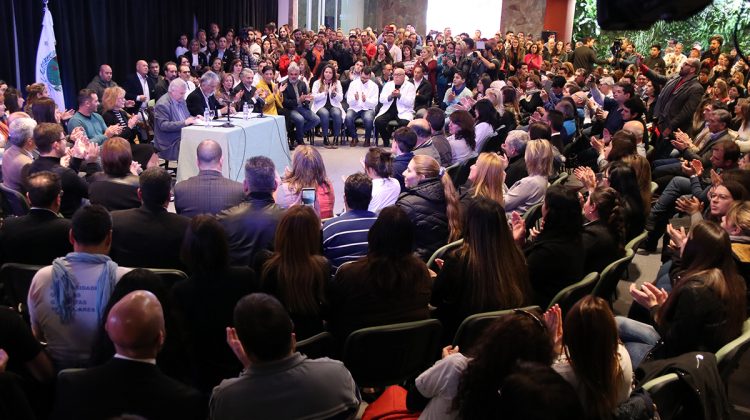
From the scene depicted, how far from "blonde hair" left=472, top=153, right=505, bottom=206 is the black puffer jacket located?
0.44 m

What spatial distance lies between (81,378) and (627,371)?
1705 millimetres

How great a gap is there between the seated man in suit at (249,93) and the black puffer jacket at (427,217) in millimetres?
4278

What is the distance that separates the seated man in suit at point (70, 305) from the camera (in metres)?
2.57

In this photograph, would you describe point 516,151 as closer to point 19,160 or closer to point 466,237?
point 466,237

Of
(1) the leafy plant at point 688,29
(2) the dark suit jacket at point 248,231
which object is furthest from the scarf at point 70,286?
(1) the leafy plant at point 688,29

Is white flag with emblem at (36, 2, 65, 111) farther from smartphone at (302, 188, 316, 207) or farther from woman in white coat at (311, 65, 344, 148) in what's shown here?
smartphone at (302, 188, 316, 207)

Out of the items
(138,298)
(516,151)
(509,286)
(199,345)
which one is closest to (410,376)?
(509,286)

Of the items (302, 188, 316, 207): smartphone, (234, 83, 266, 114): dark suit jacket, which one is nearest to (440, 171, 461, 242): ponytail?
(302, 188, 316, 207): smartphone

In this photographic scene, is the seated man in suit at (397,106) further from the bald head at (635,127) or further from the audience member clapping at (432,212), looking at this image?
the audience member clapping at (432,212)

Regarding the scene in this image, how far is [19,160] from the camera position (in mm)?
4488

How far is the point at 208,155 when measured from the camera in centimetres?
436

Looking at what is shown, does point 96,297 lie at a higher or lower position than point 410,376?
higher

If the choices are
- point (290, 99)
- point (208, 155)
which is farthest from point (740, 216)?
point (290, 99)

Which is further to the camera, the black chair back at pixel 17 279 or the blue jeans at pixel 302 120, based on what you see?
the blue jeans at pixel 302 120
